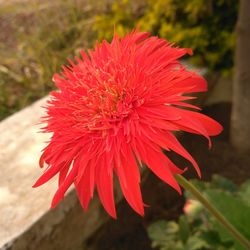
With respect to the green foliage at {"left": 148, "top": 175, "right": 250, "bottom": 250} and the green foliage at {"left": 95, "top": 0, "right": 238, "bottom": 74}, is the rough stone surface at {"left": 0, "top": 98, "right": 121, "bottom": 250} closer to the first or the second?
the green foliage at {"left": 148, "top": 175, "right": 250, "bottom": 250}

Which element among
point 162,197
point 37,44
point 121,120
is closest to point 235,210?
point 121,120

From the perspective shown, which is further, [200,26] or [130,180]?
[200,26]

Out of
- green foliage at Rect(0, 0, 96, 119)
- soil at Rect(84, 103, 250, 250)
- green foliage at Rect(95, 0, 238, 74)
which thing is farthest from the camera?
green foliage at Rect(0, 0, 96, 119)

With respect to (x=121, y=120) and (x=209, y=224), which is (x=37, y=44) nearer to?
(x=209, y=224)

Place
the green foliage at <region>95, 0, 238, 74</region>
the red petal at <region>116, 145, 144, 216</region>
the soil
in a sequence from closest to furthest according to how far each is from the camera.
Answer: the red petal at <region>116, 145, 144, 216</region> → the soil → the green foliage at <region>95, 0, 238, 74</region>

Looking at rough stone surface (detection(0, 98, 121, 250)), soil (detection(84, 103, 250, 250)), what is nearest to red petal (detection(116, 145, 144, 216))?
rough stone surface (detection(0, 98, 121, 250))

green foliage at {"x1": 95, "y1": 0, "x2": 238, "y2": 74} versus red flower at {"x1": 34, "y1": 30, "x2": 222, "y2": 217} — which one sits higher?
red flower at {"x1": 34, "y1": 30, "x2": 222, "y2": 217}

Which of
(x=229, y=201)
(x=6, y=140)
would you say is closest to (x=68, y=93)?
(x=229, y=201)

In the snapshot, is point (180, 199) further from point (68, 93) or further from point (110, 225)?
point (68, 93)
